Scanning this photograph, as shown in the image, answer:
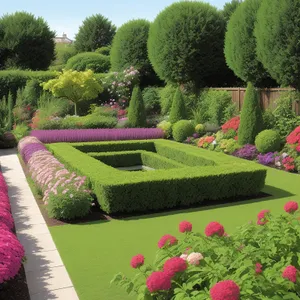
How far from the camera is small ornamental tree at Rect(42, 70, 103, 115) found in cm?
2284

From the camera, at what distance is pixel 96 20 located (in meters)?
50.3

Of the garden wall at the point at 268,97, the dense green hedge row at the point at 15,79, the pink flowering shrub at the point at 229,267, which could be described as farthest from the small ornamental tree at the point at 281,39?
the dense green hedge row at the point at 15,79

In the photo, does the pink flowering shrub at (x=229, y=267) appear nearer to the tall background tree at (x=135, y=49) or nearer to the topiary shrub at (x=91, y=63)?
the tall background tree at (x=135, y=49)

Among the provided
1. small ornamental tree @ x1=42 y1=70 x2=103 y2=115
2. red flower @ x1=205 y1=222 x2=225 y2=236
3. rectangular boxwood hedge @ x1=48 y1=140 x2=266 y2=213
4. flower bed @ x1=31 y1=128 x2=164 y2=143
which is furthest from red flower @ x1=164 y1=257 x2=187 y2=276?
small ornamental tree @ x1=42 y1=70 x2=103 y2=115

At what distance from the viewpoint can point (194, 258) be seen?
3.12 meters

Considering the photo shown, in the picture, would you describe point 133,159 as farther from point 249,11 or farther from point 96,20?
point 96,20

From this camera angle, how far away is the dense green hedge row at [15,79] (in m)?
25.7

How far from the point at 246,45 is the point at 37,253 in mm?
14153

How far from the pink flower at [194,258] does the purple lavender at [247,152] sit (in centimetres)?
1105

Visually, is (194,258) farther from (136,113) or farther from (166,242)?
(136,113)

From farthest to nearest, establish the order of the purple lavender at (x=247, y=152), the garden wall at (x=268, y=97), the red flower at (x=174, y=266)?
the garden wall at (x=268, y=97), the purple lavender at (x=247, y=152), the red flower at (x=174, y=266)

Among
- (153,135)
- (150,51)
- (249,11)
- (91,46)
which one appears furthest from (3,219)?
(91,46)

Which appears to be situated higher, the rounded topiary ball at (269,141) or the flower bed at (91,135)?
the rounded topiary ball at (269,141)

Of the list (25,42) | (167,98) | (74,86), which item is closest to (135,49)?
(74,86)
